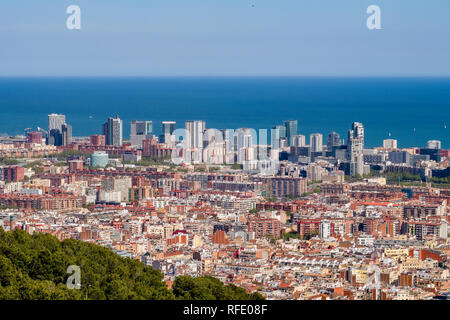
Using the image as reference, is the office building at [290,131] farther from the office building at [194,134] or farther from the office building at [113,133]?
the office building at [113,133]

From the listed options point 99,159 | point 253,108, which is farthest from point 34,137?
point 253,108

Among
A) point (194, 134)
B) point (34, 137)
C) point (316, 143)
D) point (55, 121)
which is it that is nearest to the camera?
point (194, 134)

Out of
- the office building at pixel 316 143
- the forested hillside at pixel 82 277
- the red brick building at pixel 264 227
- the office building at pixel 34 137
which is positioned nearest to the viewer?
the forested hillside at pixel 82 277

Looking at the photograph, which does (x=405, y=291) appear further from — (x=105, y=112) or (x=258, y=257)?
(x=105, y=112)

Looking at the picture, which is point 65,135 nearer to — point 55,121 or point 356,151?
point 55,121

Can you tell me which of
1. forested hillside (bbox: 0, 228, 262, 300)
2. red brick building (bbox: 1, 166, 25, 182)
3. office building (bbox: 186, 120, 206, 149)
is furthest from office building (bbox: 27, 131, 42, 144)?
forested hillside (bbox: 0, 228, 262, 300)

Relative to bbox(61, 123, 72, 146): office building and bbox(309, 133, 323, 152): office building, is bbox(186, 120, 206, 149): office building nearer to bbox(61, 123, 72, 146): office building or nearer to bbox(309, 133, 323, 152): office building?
bbox(309, 133, 323, 152): office building

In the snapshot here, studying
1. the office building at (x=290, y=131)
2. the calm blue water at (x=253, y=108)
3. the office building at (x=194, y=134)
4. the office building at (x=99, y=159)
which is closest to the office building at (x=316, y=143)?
the office building at (x=290, y=131)

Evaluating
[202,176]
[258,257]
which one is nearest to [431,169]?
[202,176]
